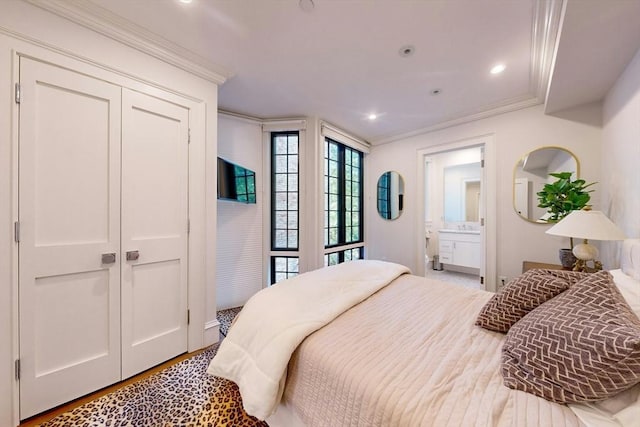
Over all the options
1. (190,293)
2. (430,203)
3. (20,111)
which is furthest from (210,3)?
(430,203)

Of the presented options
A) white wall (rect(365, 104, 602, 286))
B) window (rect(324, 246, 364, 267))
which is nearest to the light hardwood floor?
window (rect(324, 246, 364, 267))

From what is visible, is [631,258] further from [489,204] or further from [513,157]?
[513,157]

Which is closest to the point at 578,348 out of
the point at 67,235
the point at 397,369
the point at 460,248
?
the point at 397,369

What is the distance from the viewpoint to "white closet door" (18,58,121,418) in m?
1.40

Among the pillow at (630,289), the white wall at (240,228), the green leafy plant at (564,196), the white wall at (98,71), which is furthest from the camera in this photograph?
the white wall at (240,228)

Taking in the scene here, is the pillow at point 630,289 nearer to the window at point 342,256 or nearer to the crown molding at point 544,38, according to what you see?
the crown molding at point 544,38

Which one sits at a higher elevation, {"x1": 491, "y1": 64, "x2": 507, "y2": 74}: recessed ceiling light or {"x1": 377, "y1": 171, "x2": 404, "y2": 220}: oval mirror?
{"x1": 491, "y1": 64, "x2": 507, "y2": 74}: recessed ceiling light

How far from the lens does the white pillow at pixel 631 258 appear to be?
1.22m

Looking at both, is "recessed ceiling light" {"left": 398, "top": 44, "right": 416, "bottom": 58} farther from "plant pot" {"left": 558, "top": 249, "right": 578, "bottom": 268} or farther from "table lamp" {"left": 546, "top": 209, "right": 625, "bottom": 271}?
"plant pot" {"left": 558, "top": 249, "right": 578, "bottom": 268}

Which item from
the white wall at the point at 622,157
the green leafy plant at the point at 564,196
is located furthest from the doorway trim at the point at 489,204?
the white wall at the point at 622,157

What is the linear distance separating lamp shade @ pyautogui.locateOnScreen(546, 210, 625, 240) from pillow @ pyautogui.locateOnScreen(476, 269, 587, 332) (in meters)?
0.57

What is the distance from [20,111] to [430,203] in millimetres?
5736

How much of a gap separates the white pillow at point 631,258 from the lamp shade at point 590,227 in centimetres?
8

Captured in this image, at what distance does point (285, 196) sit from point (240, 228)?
750mm
